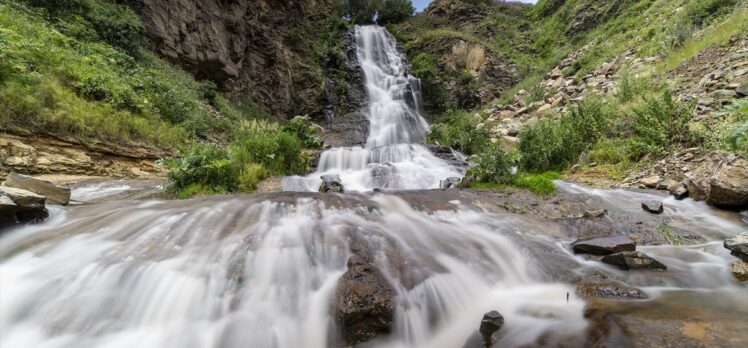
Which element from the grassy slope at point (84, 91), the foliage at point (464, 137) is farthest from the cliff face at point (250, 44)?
the foliage at point (464, 137)

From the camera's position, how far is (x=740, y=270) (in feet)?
10.3

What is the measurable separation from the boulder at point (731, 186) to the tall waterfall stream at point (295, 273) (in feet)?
0.72

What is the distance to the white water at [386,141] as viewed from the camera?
962 cm

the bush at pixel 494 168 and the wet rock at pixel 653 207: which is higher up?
the bush at pixel 494 168

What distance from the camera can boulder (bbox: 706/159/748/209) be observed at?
4.73 meters

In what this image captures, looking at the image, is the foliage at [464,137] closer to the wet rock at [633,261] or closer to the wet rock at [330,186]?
the wet rock at [330,186]

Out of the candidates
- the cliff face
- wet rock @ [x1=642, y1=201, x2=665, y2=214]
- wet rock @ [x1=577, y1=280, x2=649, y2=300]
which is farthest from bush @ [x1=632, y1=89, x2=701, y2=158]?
the cliff face

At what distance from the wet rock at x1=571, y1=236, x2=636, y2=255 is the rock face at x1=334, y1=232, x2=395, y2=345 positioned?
242cm

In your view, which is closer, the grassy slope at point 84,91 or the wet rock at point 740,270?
the wet rock at point 740,270

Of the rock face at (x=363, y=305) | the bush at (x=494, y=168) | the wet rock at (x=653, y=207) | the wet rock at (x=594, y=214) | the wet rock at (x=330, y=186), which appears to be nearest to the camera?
the rock face at (x=363, y=305)

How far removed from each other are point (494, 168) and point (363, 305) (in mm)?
5380

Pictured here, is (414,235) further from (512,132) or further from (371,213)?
(512,132)

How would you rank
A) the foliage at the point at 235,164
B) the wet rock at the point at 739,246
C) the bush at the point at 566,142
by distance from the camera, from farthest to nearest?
the bush at the point at 566,142
the foliage at the point at 235,164
the wet rock at the point at 739,246

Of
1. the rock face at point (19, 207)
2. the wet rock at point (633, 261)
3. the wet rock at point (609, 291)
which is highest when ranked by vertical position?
the rock face at point (19, 207)
